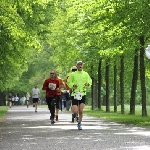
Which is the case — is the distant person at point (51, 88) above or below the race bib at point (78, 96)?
above

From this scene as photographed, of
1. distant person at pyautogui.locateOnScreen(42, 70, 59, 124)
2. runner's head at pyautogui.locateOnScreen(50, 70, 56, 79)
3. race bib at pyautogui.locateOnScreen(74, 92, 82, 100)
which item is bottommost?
race bib at pyautogui.locateOnScreen(74, 92, 82, 100)

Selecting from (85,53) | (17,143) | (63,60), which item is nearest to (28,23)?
(85,53)

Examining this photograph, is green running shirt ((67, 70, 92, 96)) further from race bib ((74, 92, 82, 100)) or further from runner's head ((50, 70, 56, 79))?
runner's head ((50, 70, 56, 79))

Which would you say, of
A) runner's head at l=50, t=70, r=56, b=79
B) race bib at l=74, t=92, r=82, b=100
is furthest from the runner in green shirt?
runner's head at l=50, t=70, r=56, b=79

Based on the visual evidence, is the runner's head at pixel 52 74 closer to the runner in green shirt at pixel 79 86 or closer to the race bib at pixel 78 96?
the runner in green shirt at pixel 79 86

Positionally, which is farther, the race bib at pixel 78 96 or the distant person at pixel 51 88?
the distant person at pixel 51 88

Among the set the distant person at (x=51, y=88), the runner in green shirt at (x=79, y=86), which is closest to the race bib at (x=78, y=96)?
the runner in green shirt at (x=79, y=86)

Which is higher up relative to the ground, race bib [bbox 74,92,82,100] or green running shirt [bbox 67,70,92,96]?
green running shirt [bbox 67,70,92,96]

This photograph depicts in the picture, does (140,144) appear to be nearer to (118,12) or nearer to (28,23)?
(118,12)

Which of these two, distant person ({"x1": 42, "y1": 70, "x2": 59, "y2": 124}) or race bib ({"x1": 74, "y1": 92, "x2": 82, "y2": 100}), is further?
distant person ({"x1": 42, "y1": 70, "x2": 59, "y2": 124})

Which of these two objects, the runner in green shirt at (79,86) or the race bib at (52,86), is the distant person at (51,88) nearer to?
the race bib at (52,86)

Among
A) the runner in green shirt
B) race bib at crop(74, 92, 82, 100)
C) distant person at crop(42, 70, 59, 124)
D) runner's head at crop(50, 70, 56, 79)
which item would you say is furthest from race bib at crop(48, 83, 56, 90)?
race bib at crop(74, 92, 82, 100)

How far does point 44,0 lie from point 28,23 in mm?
10414

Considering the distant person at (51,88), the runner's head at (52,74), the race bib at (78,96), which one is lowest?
the race bib at (78,96)
